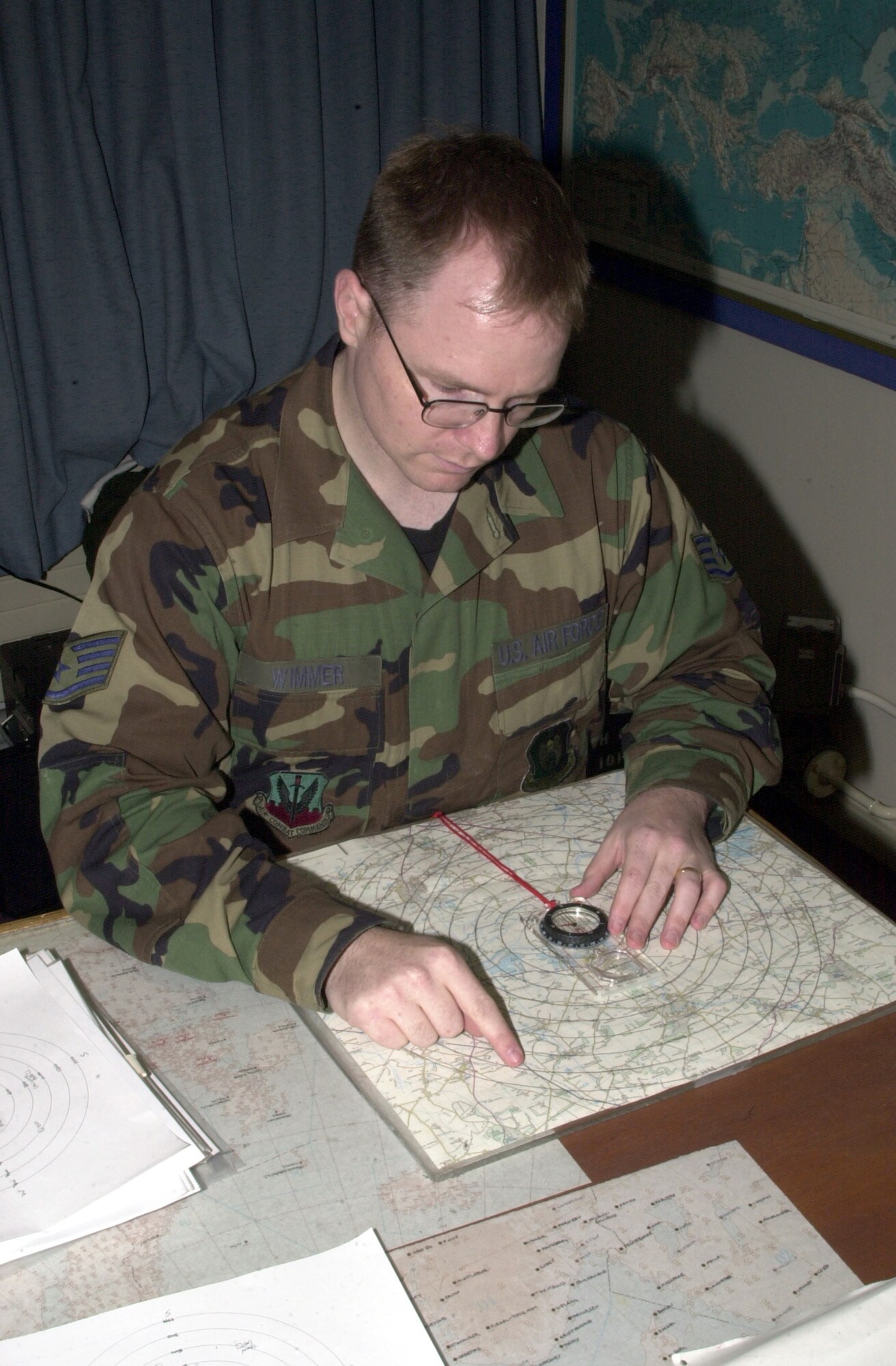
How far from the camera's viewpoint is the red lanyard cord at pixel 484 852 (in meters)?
1.26

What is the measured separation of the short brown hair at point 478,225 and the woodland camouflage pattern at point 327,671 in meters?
0.21

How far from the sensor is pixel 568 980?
1145mm

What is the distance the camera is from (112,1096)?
1.02 metres

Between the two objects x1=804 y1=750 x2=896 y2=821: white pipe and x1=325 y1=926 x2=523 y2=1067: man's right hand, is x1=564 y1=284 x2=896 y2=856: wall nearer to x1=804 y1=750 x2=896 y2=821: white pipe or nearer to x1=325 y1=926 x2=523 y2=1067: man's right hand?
x1=804 y1=750 x2=896 y2=821: white pipe

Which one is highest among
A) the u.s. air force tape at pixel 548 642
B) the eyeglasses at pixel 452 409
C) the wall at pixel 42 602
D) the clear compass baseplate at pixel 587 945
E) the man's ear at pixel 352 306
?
the man's ear at pixel 352 306

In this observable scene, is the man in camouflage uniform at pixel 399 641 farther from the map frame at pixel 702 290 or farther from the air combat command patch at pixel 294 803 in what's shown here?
the map frame at pixel 702 290

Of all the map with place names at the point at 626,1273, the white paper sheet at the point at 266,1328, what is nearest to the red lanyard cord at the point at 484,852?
the map with place names at the point at 626,1273

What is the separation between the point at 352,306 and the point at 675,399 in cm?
176

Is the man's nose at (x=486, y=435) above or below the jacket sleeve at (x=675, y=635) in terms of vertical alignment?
above

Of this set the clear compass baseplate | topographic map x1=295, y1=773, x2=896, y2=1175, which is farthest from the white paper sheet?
the clear compass baseplate

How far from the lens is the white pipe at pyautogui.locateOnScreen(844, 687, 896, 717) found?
2424 millimetres

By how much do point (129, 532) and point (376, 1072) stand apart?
63cm

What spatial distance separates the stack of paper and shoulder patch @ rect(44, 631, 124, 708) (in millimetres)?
307
